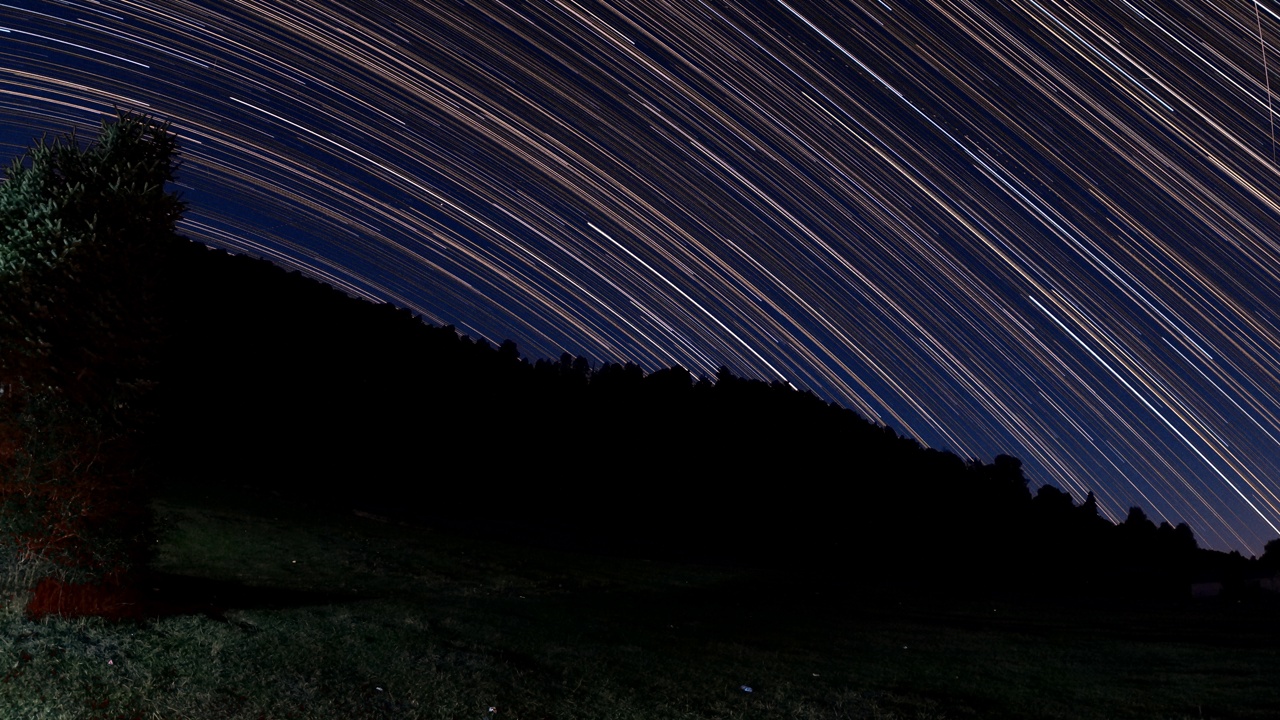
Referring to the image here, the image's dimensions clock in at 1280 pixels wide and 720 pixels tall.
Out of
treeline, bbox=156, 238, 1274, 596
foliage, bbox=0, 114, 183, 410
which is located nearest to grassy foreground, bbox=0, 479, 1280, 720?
foliage, bbox=0, 114, 183, 410

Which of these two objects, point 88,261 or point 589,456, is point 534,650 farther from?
point 589,456

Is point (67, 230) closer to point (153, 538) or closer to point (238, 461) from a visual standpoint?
point (153, 538)

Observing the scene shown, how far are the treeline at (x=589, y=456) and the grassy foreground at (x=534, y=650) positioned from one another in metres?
12.4

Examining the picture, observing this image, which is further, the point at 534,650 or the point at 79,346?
the point at 534,650

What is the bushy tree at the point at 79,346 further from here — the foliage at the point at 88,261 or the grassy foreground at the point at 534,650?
the grassy foreground at the point at 534,650

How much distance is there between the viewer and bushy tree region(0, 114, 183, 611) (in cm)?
901

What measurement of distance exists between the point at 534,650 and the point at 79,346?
6.40m

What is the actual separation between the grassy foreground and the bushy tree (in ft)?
3.61

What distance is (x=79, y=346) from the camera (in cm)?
947

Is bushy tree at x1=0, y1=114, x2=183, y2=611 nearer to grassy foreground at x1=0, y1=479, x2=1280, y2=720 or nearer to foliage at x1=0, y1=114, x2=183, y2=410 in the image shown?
foliage at x1=0, y1=114, x2=183, y2=410

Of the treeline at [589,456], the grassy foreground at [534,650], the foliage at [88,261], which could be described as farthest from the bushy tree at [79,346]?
the treeline at [589,456]

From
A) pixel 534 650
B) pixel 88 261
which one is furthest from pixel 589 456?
pixel 88 261

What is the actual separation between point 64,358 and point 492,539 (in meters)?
19.2

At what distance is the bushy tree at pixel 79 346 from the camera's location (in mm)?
9008
